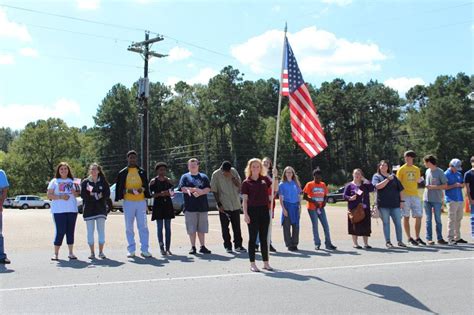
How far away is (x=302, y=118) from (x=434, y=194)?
4555 millimetres

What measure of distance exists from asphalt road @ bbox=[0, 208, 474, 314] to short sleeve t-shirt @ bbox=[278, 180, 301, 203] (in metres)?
1.15

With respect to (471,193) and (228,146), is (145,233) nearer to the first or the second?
(471,193)

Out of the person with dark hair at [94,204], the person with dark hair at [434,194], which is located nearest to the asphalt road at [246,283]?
the person with dark hair at [94,204]

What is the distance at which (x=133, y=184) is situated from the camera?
10.1m

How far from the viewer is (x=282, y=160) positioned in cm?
8575

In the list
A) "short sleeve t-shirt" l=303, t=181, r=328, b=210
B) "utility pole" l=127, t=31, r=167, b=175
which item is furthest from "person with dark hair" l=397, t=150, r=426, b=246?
"utility pole" l=127, t=31, r=167, b=175

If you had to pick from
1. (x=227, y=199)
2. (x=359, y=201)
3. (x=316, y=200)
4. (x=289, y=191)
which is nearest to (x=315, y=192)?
(x=316, y=200)

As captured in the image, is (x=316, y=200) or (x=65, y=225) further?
(x=316, y=200)

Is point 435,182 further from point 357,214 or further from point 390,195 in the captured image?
point 357,214

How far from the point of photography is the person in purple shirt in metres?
11.0

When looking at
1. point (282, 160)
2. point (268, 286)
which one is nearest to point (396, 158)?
point (282, 160)

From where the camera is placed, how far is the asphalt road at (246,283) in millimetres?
6004

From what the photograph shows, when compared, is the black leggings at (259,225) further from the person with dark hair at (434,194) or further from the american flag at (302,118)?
the person with dark hair at (434,194)

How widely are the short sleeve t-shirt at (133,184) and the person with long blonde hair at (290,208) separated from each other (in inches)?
117
